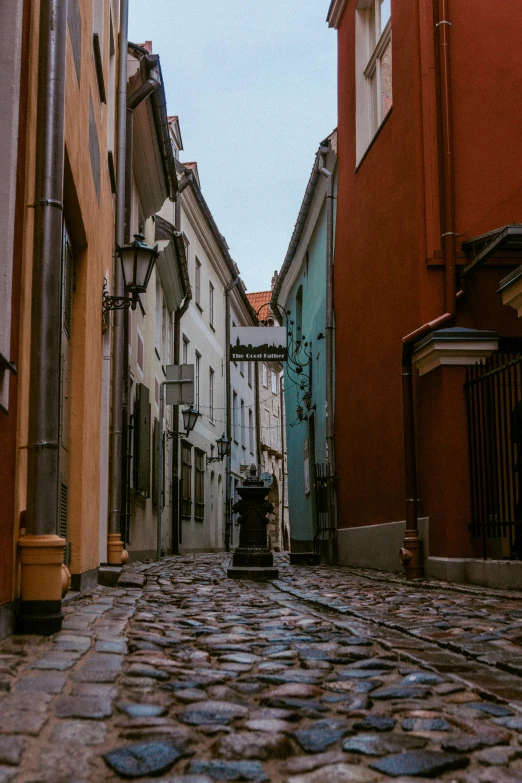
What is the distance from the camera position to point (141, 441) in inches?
507

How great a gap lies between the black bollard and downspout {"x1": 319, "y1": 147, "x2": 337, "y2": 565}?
299cm

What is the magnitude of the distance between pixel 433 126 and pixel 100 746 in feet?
26.1

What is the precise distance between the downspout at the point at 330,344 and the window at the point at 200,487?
8992mm

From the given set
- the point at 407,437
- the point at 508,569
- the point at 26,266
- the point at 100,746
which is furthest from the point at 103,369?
the point at 100,746

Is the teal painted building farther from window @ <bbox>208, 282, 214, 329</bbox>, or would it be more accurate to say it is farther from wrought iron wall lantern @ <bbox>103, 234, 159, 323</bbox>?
wrought iron wall lantern @ <bbox>103, 234, 159, 323</bbox>

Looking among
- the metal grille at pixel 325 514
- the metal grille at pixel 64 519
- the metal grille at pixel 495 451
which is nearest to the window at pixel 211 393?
the metal grille at pixel 325 514

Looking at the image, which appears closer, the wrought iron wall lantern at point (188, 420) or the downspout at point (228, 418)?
the wrought iron wall lantern at point (188, 420)

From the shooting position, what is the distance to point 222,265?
27734 millimetres

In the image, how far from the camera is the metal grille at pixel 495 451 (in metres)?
6.98

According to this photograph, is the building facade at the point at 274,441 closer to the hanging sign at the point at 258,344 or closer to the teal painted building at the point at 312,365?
the teal painted building at the point at 312,365

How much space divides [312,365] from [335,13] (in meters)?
6.13

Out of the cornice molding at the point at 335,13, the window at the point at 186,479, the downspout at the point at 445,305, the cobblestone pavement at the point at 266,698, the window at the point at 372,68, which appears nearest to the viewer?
the cobblestone pavement at the point at 266,698

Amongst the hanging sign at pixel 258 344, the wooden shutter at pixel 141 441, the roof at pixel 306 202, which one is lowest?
the wooden shutter at pixel 141 441

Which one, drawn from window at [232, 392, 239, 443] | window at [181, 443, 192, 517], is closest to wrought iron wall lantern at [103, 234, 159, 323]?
window at [181, 443, 192, 517]
